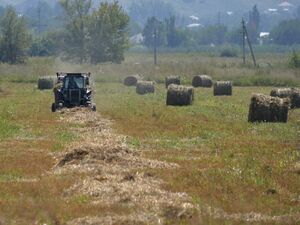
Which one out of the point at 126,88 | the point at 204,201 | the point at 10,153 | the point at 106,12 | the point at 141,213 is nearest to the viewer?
the point at 141,213

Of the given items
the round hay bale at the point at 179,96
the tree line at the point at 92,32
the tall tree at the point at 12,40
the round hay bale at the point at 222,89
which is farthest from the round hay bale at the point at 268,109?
the tree line at the point at 92,32

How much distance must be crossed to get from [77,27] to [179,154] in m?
88.8

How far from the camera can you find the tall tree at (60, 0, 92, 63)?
109m

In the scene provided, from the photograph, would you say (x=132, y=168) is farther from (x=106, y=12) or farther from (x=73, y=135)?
(x=106, y=12)

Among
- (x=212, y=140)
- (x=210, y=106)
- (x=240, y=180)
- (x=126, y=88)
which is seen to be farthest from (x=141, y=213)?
(x=126, y=88)

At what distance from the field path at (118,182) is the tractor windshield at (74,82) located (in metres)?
12.9

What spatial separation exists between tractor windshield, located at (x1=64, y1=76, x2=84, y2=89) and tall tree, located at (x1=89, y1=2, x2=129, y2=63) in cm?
6915

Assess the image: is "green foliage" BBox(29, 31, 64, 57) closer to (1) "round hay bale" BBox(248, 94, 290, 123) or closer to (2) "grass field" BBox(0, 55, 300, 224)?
(2) "grass field" BBox(0, 55, 300, 224)

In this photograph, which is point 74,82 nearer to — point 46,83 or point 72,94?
point 72,94

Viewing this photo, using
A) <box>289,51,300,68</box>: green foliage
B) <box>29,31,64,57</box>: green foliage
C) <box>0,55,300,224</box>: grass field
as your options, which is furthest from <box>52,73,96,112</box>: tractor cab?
<box>29,31,64,57</box>: green foliage

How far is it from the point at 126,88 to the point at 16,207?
142 ft

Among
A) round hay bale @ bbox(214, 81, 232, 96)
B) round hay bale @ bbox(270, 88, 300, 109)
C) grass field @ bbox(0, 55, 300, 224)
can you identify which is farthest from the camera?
round hay bale @ bbox(214, 81, 232, 96)

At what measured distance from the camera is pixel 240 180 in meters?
17.7

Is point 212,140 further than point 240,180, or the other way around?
point 212,140
